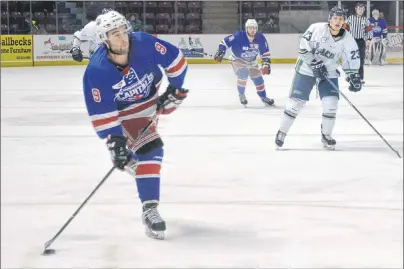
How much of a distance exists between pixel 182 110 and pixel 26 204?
3993 mm

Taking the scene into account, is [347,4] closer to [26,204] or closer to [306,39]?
[306,39]

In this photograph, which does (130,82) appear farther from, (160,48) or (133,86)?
(160,48)

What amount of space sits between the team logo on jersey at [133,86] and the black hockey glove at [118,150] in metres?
0.23

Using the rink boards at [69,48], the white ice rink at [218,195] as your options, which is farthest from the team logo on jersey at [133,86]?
the rink boards at [69,48]

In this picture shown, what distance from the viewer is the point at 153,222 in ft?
9.90

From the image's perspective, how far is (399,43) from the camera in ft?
46.9

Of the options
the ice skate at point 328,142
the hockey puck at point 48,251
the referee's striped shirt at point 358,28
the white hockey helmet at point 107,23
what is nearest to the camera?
the hockey puck at point 48,251

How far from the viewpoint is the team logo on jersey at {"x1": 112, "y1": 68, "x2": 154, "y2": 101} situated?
3.04 m

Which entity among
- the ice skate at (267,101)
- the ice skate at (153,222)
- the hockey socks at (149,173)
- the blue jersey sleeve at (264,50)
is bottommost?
the ice skate at (267,101)

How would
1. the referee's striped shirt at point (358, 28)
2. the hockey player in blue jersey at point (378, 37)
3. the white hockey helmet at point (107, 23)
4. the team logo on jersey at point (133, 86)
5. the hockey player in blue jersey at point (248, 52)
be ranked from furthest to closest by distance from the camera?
1. the hockey player in blue jersey at point (378, 37)
2. the referee's striped shirt at point (358, 28)
3. the hockey player in blue jersey at point (248, 52)
4. the team logo on jersey at point (133, 86)
5. the white hockey helmet at point (107, 23)

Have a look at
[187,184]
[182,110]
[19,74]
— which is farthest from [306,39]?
[19,74]

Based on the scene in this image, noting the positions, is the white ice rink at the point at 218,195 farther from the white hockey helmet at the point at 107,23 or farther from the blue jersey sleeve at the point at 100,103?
the white hockey helmet at the point at 107,23

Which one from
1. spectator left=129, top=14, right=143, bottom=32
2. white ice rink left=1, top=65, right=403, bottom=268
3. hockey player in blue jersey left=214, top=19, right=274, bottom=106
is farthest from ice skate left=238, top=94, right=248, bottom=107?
spectator left=129, top=14, right=143, bottom=32

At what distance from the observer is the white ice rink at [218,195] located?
9.20ft
